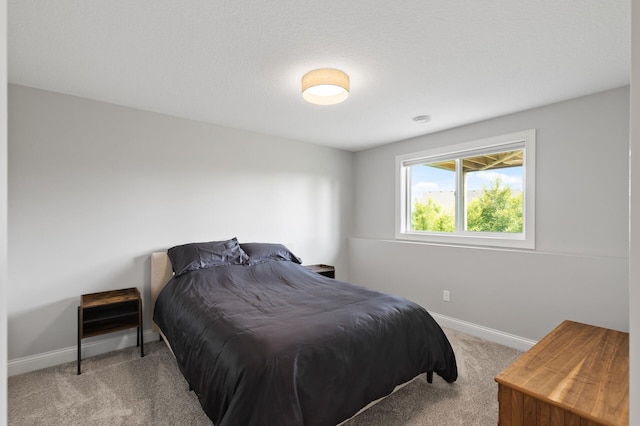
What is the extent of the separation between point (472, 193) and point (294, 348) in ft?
9.28

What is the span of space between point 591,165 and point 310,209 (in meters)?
2.93

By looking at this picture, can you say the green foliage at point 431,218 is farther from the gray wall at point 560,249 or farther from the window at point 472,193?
the gray wall at point 560,249

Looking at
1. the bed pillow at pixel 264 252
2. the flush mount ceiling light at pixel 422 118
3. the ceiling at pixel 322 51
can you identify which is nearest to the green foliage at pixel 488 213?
the ceiling at pixel 322 51

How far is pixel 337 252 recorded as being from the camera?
14.9 feet

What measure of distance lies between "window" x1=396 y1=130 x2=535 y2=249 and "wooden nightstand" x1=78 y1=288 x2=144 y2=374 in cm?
304

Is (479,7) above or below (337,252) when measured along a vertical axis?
above

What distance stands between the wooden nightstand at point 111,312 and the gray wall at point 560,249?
2.96 meters

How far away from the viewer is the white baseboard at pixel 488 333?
2.82 metres

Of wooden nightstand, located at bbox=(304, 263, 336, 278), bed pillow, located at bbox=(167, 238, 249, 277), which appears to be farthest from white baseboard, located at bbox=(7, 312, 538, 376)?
wooden nightstand, located at bbox=(304, 263, 336, 278)

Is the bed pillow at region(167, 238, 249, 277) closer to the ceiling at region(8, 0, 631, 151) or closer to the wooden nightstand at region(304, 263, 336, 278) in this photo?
the wooden nightstand at region(304, 263, 336, 278)

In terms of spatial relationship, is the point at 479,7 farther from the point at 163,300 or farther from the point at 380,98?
the point at 163,300

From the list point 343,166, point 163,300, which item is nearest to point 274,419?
point 163,300

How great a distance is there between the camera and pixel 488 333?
305cm

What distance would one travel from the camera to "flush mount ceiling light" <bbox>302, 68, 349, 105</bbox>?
204 cm
